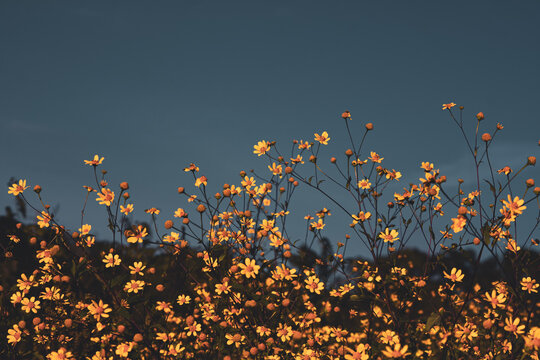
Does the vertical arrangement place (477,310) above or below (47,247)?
below

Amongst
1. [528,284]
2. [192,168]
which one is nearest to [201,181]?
[192,168]

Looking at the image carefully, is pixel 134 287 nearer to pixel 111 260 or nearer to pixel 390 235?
pixel 111 260

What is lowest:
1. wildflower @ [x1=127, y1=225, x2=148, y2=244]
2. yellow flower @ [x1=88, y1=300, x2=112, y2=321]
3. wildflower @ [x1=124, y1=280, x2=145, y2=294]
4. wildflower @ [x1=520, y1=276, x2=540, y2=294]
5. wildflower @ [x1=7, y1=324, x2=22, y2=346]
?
wildflower @ [x1=520, y1=276, x2=540, y2=294]

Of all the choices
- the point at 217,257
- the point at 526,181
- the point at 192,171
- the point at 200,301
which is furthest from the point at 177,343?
the point at 526,181

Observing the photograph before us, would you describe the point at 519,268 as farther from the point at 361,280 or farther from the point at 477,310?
the point at 477,310

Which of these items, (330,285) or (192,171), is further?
(330,285)

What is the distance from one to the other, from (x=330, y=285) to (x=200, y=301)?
148 cm

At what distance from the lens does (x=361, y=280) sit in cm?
420

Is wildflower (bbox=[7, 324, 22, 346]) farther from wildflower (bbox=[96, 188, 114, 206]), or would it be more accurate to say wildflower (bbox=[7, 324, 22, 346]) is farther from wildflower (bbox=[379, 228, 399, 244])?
wildflower (bbox=[379, 228, 399, 244])

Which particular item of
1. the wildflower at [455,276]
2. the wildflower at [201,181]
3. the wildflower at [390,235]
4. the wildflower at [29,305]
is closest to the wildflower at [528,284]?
the wildflower at [455,276]

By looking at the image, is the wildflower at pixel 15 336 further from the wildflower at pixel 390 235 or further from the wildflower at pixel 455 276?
the wildflower at pixel 455 276

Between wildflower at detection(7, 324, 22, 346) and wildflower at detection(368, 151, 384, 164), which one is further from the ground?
wildflower at detection(368, 151, 384, 164)

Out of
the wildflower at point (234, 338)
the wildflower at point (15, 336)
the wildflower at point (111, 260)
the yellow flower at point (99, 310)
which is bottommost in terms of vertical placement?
the wildflower at point (234, 338)

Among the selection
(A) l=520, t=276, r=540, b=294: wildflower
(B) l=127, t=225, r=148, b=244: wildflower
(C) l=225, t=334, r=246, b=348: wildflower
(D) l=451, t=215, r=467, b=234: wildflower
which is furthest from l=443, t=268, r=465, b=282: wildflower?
(B) l=127, t=225, r=148, b=244: wildflower
